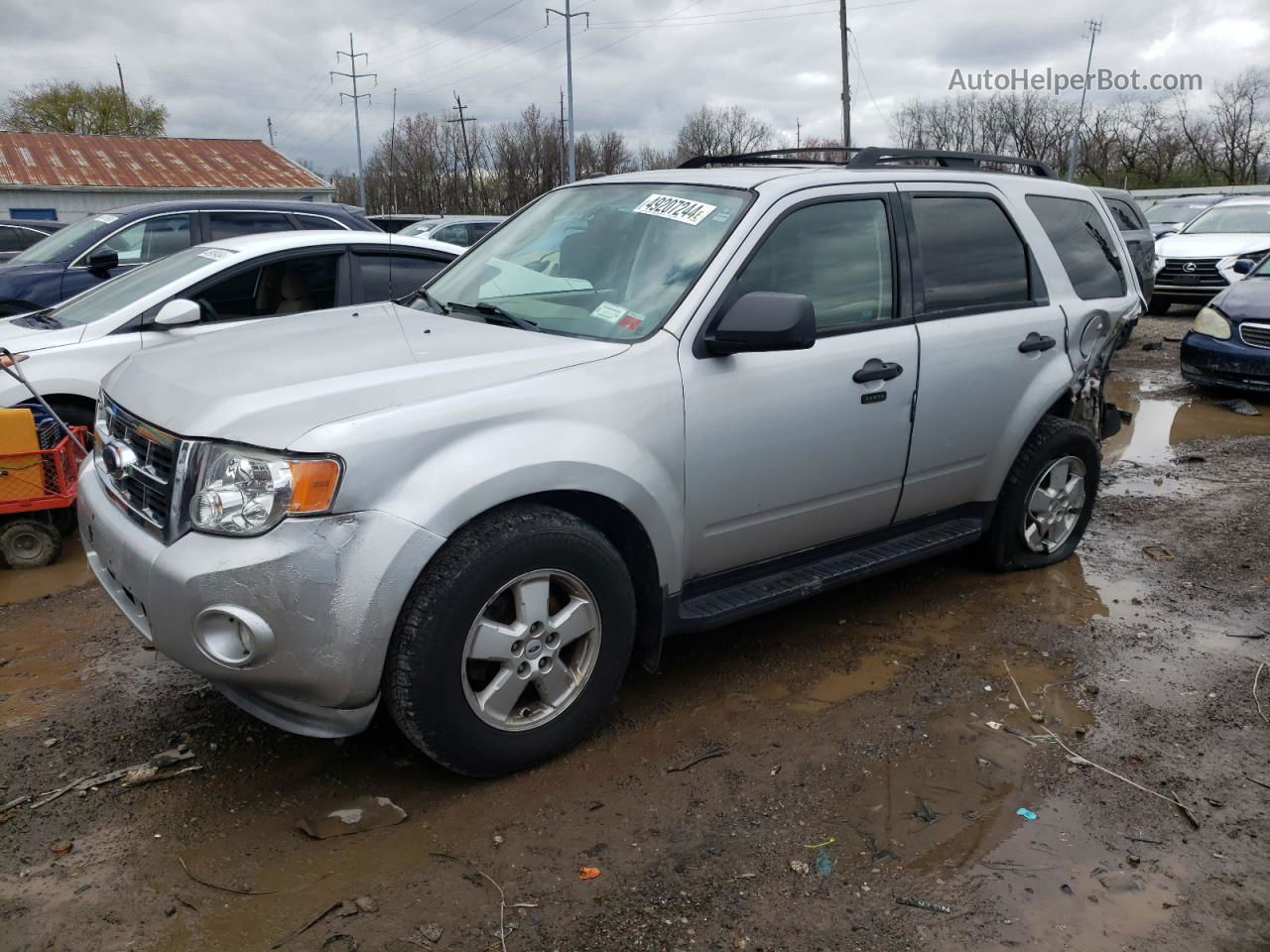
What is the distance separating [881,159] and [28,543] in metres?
4.58

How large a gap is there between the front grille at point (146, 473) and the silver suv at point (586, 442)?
0.6 inches

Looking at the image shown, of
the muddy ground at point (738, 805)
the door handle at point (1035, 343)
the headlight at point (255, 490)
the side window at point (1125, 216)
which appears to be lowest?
the muddy ground at point (738, 805)

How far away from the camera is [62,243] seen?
7.94 metres

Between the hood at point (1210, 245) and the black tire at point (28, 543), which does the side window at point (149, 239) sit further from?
the hood at point (1210, 245)

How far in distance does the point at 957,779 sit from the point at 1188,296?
14.7 m

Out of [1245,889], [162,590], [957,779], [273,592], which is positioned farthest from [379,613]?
[1245,889]

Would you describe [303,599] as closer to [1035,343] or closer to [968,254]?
[968,254]

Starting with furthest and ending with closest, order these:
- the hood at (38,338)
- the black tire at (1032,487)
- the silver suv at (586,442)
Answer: the hood at (38,338)
the black tire at (1032,487)
the silver suv at (586,442)

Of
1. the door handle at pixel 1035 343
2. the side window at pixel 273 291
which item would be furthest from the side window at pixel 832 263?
the side window at pixel 273 291

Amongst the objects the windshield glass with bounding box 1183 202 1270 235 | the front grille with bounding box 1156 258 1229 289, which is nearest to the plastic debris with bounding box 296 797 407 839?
the front grille with bounding box 1156 258 1229 289

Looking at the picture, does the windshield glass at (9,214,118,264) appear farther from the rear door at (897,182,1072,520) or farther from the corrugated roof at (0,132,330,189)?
the corrugated roof at (0,132,330,189)

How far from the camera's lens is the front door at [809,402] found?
3.36 meters

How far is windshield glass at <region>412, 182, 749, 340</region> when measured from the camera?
345cm

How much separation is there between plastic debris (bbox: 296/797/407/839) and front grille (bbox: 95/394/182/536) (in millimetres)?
946
